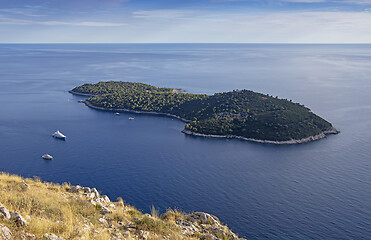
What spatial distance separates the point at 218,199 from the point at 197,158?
2649cm

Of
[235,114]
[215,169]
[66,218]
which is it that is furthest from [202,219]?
[235,114]

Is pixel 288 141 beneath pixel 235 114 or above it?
beneath

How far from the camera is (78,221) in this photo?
1838 centimetres

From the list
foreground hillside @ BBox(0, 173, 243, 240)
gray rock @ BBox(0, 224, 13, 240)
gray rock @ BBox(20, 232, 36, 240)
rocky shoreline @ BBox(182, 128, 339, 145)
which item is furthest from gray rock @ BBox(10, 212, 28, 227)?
rocky shoreline @ BBox(182, 128, 339, 145)

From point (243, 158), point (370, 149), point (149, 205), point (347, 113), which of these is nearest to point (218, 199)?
point (149, 205)

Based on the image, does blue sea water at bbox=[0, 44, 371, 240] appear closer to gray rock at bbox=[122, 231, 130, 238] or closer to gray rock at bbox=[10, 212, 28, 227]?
gray rock at bbox=[122, 231, 130, 238]

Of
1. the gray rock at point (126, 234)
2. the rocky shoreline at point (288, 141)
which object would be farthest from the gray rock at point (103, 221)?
the rocky shoreline at point (288, 141)

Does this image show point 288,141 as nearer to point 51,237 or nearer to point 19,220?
point 51,237

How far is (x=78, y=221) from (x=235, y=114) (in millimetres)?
111625

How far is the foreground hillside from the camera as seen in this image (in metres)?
14.6

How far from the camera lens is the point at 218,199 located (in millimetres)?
64875

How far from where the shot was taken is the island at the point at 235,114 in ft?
360

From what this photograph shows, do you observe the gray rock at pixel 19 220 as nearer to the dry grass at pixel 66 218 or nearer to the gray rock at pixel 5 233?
the dry grass at pixel 66 218

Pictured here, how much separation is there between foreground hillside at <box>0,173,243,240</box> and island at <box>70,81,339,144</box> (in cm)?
8677
